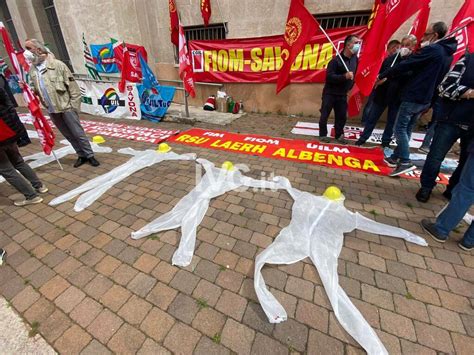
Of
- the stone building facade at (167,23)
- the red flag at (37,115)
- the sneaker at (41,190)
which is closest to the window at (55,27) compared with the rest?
the stone building facade at (167,23)

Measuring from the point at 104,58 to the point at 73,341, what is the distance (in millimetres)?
11125

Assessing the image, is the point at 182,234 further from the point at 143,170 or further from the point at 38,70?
the point at 38,70

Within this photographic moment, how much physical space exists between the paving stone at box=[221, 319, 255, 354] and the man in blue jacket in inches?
140

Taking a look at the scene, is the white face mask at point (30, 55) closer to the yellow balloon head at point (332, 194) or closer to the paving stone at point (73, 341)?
the paving stone at point (73, 341)

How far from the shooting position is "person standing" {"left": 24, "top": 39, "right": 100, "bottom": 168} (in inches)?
134

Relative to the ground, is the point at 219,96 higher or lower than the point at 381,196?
higher

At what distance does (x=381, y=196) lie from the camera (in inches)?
129

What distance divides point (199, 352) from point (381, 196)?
3.09 m

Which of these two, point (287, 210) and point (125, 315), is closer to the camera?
point (125, 315)

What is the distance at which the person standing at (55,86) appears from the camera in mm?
3396

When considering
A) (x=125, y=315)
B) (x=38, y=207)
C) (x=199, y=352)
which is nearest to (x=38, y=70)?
(x=38, y=207)

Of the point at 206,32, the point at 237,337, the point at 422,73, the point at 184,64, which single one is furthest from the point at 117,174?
the point at 206,32

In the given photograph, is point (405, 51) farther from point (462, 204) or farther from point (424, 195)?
point (462, 204)

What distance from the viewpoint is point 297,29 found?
4305 mm
